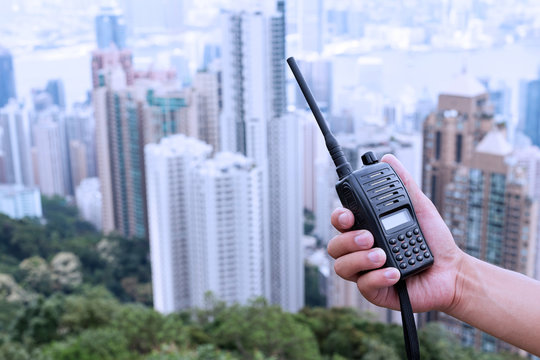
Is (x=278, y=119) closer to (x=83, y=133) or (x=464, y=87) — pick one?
(x=464, y=87)

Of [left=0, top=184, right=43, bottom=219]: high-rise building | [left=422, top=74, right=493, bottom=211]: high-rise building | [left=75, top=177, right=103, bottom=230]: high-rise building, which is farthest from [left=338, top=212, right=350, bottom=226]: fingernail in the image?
[left=75, top=177, right=103, bottom=230]: high-rise building

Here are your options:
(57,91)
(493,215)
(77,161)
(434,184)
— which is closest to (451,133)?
(434,184)

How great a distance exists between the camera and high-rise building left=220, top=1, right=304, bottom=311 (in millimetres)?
5848

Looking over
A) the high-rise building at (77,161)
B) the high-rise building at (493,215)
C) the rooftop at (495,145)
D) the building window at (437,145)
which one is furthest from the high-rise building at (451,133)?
the high-rise building at (77,161)

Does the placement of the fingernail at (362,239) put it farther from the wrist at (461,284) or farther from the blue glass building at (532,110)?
the blue glass building at (532,110)

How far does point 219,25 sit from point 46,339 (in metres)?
3.53

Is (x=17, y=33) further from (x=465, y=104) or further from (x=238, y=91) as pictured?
(x=465, y=104)

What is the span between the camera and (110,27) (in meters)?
6.48

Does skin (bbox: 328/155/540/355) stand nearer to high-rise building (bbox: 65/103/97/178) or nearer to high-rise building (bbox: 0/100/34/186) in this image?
high-rise building (bbox: 0/100/34/186)

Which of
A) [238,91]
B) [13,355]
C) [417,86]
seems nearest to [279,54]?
[238,91]

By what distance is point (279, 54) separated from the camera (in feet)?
19.4

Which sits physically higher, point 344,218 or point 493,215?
point 344,218

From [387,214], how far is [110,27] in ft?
21.5

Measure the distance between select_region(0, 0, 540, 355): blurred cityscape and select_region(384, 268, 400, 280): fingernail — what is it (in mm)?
4447
